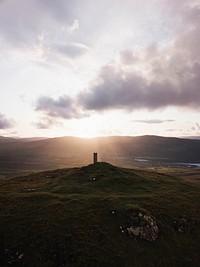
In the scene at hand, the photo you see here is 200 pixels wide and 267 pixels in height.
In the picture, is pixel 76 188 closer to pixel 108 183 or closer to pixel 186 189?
pixel 108 183

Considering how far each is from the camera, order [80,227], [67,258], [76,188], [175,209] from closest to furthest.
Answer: [67,258] < [80,227] < [175,209] < [76,188]

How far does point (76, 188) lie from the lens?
154ft

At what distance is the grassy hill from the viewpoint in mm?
30438

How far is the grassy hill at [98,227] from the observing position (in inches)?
1198

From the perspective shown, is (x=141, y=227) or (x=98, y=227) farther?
(x=141, y=227)

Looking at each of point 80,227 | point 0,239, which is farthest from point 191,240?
point 0,239

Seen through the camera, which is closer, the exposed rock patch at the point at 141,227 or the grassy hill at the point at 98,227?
the grassy hill at the point at 98,227

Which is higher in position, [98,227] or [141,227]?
[98,227]

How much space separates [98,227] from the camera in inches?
1363

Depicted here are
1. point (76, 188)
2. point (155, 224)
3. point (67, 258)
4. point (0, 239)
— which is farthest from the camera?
point (76, 188)

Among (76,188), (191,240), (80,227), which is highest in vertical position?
(76,188)

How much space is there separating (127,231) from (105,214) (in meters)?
3.88

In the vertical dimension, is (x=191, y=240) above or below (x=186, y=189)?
below

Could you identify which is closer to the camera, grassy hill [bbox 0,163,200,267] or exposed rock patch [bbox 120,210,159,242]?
grassy hill [bbox 0,163,200,267]
